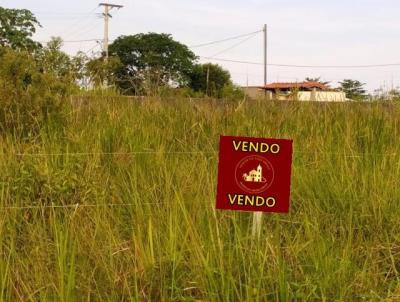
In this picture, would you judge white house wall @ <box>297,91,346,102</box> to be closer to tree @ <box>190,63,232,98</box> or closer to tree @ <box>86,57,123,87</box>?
tree @ <box>190,63,232,98</box>

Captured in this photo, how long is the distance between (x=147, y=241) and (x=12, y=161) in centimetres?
155

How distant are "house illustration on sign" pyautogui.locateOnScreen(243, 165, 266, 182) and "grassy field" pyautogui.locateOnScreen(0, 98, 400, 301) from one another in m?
0.24

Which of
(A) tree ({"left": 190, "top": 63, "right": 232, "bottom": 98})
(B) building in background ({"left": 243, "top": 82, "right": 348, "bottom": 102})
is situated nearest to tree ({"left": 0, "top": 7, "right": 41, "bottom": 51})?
(A) tree ({"left": 190, "top": 63, "right": 232, "bottom": 98})

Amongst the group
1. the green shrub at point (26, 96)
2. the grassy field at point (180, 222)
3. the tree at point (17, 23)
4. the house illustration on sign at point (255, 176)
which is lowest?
the grassy field at point (180, 222)

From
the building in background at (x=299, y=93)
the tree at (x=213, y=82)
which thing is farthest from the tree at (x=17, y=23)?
the building in background at (x=299, y=93)

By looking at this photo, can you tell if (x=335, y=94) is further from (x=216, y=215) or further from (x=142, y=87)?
(x=216, y=215)

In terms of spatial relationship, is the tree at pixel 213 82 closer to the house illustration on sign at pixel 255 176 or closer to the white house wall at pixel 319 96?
the white house wall at pixel 319 96

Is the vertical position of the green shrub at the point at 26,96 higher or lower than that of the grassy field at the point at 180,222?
higher

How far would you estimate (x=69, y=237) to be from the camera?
255 cm

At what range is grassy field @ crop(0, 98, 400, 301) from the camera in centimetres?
223

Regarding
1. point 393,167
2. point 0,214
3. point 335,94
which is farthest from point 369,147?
point 0,214

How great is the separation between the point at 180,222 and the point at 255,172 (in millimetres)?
443

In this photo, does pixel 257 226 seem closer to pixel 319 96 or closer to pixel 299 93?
pixel 299 93

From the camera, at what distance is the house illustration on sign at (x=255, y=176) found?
2.56 m
